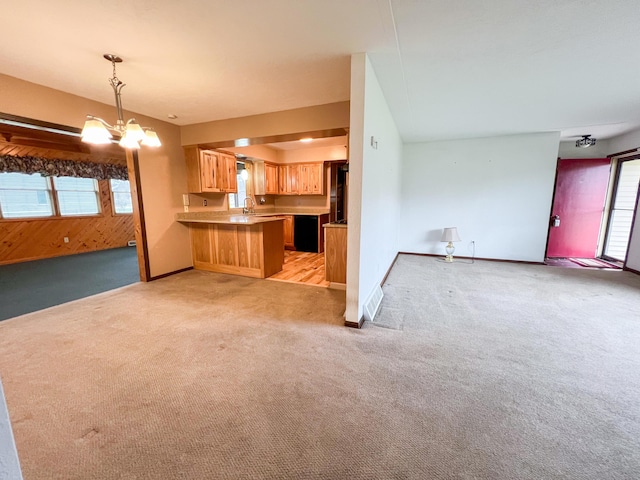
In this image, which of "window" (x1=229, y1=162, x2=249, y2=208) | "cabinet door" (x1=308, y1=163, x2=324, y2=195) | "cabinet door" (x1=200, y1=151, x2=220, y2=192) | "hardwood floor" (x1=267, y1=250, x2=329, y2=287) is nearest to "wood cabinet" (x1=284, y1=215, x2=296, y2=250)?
"hardwood floor" (x1=267, y1=250, x2=329, y2=287)

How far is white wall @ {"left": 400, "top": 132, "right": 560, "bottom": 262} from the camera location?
4.86 metres

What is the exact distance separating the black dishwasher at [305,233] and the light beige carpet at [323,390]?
124 inches

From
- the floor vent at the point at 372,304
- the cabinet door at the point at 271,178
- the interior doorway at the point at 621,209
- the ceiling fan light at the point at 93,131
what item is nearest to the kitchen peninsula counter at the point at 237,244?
the floor vent at the point at 372,304

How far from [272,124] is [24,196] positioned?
591cm

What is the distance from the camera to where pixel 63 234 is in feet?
19.6

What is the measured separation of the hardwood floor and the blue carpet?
239cm

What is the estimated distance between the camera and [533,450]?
1.34m

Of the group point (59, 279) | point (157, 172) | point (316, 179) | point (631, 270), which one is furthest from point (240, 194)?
point (631, 270)

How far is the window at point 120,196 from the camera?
22.6 ft

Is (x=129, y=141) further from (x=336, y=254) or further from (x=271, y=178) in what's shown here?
(x=271, y=178)

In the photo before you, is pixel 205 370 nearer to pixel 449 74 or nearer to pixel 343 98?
pixel 343 98

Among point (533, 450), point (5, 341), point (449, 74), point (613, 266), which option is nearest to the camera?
point (533, 450)

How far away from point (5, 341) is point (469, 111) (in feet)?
19.0

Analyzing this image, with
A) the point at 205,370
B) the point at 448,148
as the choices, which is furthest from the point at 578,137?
the point at 205,370
